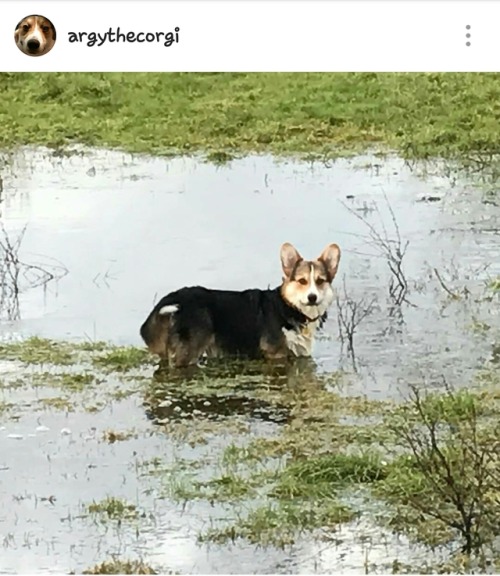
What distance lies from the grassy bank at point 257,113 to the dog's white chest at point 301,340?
0.32 m

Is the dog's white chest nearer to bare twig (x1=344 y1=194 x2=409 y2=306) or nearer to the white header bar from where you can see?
bare twig (x1=344 y1=194 x2=409 y2=306)

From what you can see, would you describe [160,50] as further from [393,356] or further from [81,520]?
[81,520]

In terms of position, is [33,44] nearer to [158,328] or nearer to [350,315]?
[158,328]

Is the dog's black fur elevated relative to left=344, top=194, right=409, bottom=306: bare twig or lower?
lower

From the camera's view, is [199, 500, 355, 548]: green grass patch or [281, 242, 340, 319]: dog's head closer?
[199, 500, 355, 548]: green grass patch

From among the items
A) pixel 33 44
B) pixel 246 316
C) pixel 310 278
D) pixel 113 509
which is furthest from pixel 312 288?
pixel 33 44

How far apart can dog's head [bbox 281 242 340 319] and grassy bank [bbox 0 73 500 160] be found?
19 centimetres

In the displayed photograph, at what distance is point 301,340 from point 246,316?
0.11 meters

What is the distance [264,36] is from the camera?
6.34 ft

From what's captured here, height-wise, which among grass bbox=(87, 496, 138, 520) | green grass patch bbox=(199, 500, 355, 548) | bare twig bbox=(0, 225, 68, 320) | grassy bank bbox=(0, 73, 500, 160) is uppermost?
grassy bank bbox=(0, 73, 500, 160)

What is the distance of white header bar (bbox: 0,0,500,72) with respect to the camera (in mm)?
1918

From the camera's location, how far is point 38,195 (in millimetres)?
1969

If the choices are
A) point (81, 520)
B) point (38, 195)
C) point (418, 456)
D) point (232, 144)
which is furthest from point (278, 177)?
point (81, 520)

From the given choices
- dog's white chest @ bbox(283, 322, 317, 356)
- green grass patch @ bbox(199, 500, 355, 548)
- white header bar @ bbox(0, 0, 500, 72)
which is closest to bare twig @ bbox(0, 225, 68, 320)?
white header bar @ bbox(0, 0, 500, 72)
